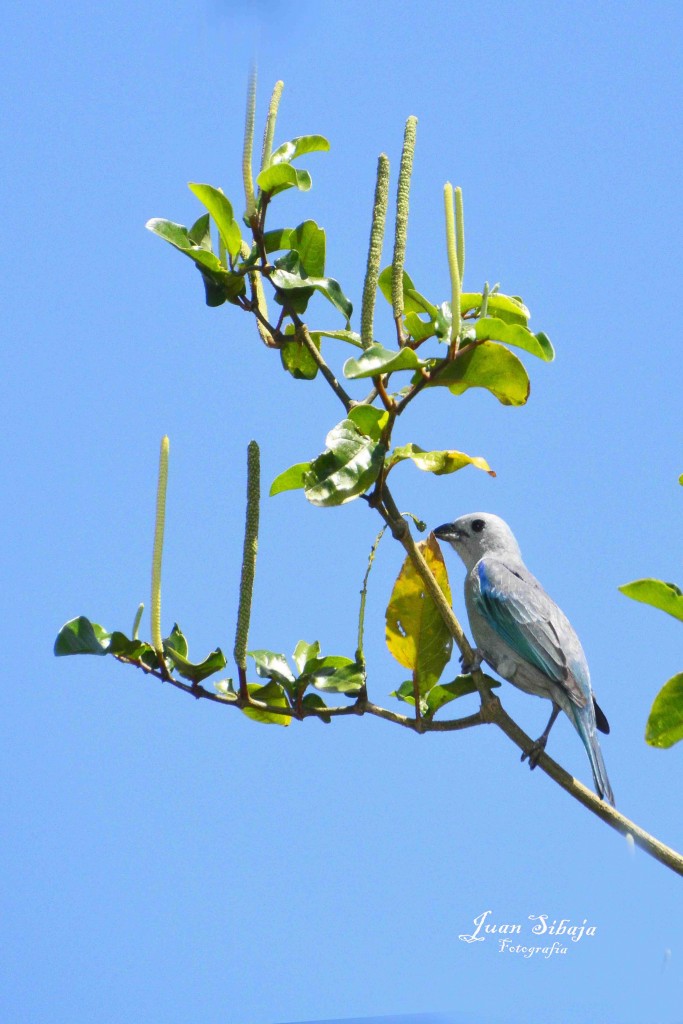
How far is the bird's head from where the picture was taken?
180 inches

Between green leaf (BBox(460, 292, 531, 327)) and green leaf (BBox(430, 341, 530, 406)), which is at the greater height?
green leaf (BBox(460, 292, 531, 327))

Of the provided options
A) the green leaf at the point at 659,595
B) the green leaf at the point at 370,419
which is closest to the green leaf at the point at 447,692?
the green leaf at the point at 659,595

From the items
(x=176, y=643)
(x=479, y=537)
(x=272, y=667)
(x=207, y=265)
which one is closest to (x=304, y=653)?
(x=272, y=667)

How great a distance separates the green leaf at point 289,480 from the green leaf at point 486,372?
1.18ft

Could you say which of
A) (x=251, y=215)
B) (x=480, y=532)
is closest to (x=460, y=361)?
(x=251, y=215)

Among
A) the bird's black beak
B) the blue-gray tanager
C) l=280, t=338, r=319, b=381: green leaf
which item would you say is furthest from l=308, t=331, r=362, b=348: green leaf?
the bird's black beak

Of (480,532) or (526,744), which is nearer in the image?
(526,744)

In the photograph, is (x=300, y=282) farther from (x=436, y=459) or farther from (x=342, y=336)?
(x=436, y=459)

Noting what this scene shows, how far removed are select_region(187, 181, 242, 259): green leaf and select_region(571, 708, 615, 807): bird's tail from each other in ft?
6.72

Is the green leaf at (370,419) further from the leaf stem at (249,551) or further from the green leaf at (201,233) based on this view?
the green leaf at (201,233)

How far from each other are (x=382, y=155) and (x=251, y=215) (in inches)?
13.0

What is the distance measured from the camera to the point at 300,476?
2.36 metres

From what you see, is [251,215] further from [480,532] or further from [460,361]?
[480,532]

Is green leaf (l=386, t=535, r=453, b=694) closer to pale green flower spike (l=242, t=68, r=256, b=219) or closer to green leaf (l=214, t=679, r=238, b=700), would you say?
green leaf (l=214, t=679, r=238, b=700)
